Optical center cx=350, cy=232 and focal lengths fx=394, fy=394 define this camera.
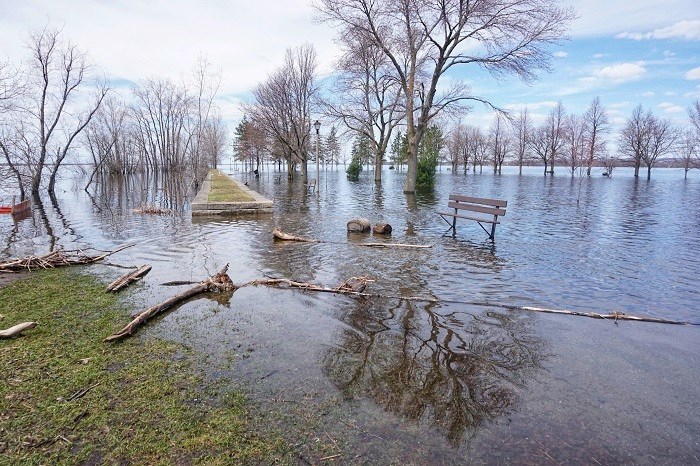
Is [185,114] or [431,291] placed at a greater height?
[185,114]

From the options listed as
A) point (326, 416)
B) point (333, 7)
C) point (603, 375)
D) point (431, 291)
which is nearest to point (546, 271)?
point (431, 291)

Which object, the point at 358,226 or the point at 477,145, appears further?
the point at 477,145

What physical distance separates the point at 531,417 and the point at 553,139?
7495 cm

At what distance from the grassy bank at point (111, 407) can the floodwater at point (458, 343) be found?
30 cm

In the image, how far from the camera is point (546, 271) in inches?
276

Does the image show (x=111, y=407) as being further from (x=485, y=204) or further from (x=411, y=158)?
(x=411, y=158)

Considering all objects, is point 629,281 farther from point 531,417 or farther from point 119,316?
point 119,316

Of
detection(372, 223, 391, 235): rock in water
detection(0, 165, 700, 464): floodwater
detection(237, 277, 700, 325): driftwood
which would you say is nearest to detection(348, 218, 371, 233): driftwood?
detection(372, 223, 391, 235): rock in water

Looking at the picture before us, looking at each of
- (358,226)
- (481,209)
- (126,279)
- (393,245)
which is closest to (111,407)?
(126,279)

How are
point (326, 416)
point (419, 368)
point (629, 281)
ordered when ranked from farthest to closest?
point (629, 281)
point (419, 368)
point (326, 416)

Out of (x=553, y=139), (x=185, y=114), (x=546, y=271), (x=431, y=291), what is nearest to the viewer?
(x=431, y=291)

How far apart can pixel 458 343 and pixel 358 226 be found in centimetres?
671

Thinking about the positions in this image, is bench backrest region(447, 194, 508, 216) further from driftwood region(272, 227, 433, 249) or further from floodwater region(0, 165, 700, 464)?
driftwood region(272, 227, 433, 249)

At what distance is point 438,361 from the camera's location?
371 cm
